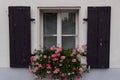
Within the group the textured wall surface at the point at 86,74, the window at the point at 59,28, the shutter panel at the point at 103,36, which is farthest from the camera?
the window at the point at 59,28

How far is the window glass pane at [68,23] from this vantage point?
440 cm

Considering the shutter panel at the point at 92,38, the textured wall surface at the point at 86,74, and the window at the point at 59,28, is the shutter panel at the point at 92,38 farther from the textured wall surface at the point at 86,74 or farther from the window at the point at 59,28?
the window at the point at 59,28

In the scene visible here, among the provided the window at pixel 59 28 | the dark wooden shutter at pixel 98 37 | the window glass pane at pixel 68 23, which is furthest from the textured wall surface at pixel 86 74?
the window glass pane at pixel 68 23

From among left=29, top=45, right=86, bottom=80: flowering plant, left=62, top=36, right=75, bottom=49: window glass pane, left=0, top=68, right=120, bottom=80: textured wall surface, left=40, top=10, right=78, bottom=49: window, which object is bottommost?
left=0, top=68, right=120, bottom=80: textured wall surface

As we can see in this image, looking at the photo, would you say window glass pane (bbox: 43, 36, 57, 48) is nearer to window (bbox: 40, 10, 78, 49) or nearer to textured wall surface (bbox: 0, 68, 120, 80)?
window (bbox: 40, 10, 78, 49)

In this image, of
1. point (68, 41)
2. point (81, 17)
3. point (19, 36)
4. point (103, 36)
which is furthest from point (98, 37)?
point (19, 36)

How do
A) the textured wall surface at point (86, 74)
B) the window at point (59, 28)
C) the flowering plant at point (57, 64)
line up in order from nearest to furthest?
the flowering plant at point (57, 64) < the textured wall surface at point (86, 74) < the window at point (59, 28)

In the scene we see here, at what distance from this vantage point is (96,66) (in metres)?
4.19

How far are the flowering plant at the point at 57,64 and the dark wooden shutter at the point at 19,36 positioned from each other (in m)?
0.18

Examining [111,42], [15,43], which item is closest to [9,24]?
[15,43]

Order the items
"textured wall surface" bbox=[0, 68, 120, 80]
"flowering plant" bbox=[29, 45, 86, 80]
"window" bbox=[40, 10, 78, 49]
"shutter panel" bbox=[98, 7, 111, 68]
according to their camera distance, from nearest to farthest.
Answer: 1. "flowering plant" bbox=[29, 45, 86, 80]
2. "shutter panel" bbox=[98, 7, 111, 68]
3. "textured wall surface" bbox=[0, 68, 120, 80]
4. "window" bbox=[40, 10, 78, 49]

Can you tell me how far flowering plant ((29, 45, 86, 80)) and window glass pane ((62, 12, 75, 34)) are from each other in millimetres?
463

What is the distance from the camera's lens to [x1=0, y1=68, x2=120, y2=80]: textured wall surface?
13.9 feet

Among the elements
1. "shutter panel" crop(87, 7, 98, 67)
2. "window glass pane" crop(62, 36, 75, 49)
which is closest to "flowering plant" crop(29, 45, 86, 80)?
"shutter panel" crop(87, 7, 98, 67)
